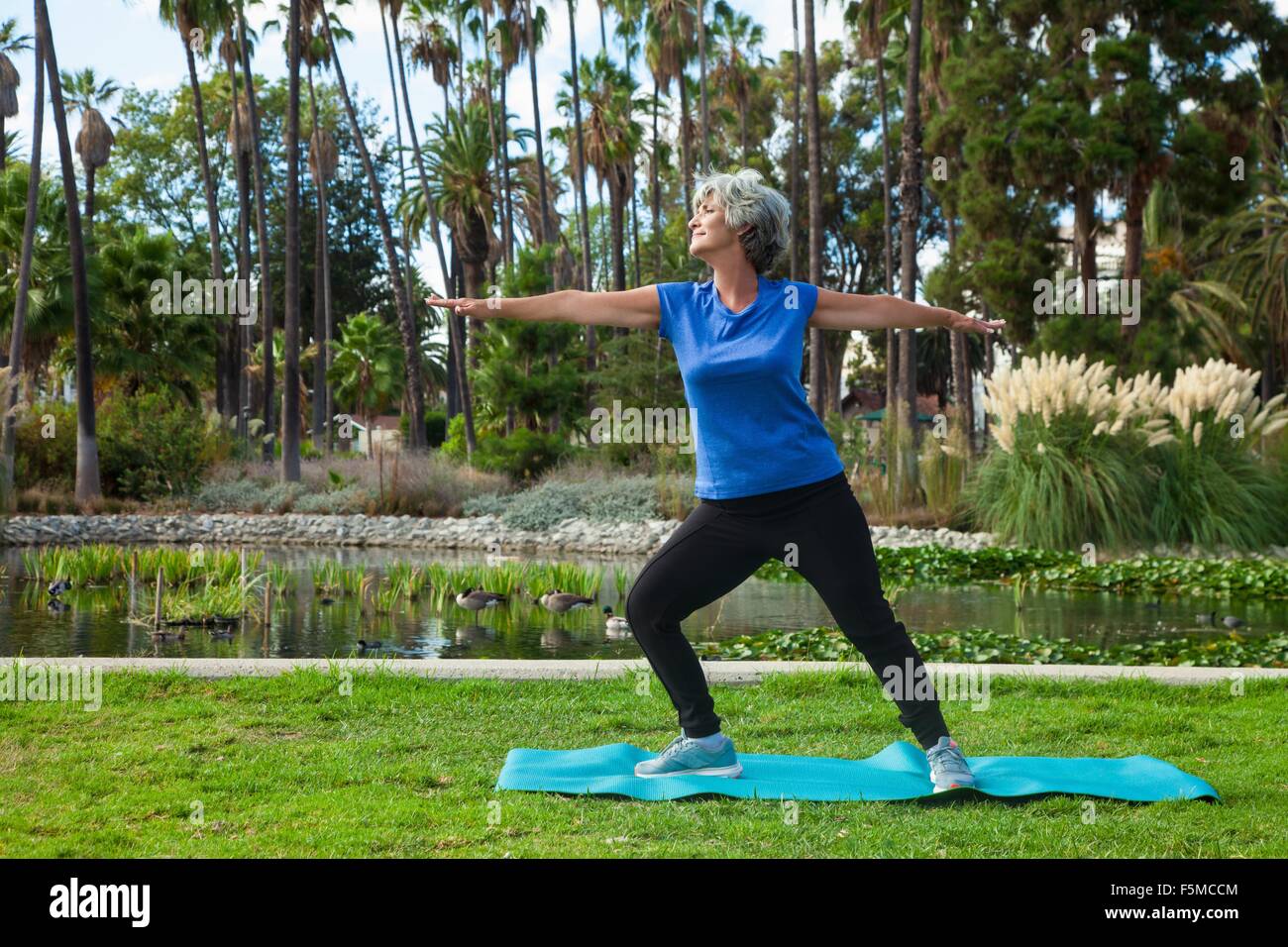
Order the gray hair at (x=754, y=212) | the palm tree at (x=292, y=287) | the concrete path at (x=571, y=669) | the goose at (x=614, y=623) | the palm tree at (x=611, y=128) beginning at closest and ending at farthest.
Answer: the gray hair at (x=754, y=212) < the concrete path at (x=571, y=669) < the goose at (x=614, y=623) < the palm tree at (x=292, y=287) < the palm tree at (x=611, y=128)

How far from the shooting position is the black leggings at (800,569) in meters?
4.05

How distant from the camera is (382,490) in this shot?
19844 mm

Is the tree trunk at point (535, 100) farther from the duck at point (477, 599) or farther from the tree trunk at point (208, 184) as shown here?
the duck at point (477, 599)

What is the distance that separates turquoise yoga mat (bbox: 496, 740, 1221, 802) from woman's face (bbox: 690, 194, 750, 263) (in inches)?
70.4

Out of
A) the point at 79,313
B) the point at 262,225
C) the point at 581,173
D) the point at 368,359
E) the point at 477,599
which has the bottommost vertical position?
the point at 477,599

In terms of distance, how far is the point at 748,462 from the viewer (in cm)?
404

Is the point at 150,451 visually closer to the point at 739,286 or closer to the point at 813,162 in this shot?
the point at 813,162

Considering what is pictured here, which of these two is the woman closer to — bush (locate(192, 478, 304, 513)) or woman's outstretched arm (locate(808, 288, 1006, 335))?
woman's outstretched arm (locate(808, 288, 1006, 335))

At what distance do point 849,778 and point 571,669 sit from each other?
2.14 metres

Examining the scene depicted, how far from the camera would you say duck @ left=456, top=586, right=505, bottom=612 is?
10.0m

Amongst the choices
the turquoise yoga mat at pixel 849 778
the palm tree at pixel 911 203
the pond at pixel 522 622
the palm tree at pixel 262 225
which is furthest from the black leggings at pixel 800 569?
the palm tree at pixel 262 225

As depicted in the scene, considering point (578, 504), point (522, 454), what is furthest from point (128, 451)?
point (578, 504)

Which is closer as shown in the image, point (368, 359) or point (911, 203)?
point (911, 203)
